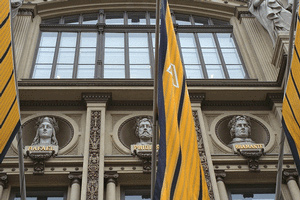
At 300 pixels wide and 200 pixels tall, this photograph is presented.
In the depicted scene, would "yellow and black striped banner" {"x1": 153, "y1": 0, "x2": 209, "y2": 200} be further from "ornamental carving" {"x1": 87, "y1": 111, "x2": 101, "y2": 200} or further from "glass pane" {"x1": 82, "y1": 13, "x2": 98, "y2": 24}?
"glass pane" {"x1": 82, "y1": 13, "x2": 98, "y2": 24}

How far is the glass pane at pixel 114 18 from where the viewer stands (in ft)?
83.0

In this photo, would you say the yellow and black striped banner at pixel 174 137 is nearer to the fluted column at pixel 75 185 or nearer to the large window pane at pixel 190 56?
the fluted column at pixel 75 185

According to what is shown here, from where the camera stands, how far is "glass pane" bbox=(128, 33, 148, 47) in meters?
23.1

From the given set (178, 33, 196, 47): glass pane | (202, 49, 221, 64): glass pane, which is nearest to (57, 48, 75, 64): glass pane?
(178, 33, 196, 47): glass pane

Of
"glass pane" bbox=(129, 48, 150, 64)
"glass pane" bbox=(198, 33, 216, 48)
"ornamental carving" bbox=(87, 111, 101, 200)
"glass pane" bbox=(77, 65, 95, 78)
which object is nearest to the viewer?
"ornamental carving" bbox=(87, 111, 101, 200)

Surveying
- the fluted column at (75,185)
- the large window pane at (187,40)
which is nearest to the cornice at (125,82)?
the fluted column at (75,185)

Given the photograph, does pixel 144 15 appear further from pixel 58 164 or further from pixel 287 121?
pixel 287 121

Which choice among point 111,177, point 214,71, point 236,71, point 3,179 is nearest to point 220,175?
point 111,177

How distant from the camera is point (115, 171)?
15.3 m

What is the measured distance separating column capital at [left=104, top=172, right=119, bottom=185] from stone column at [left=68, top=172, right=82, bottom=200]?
28.9 inches

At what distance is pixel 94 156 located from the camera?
1544 centimetres

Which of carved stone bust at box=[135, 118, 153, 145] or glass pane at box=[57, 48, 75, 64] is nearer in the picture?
carved stone bust at box=[135, 118, 153, 145]

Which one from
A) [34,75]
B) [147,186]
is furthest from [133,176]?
[34,75]

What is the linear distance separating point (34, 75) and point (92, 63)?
2385 mm
